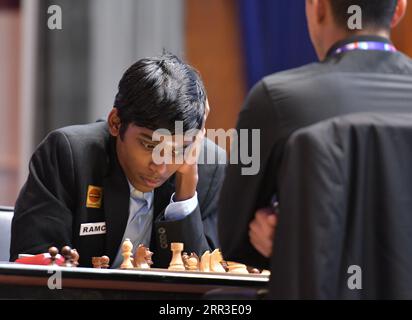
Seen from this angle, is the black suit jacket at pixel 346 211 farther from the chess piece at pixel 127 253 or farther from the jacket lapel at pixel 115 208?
the jacket lapel at pixel 115 208

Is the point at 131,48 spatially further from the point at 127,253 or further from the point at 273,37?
the point at 127,253

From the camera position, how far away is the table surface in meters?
2.29

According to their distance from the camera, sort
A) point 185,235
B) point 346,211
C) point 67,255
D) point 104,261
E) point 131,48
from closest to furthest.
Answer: point 346,211 < point 67,255 < point 104,261 < point 185,235 < point 131,48

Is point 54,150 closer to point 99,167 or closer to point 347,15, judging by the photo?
point 99,167

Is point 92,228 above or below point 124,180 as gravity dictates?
below

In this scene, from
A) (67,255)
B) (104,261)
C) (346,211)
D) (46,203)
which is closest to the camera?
(346,211)

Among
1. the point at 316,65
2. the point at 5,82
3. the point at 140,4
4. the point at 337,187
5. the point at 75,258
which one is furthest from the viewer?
the point at 5,82

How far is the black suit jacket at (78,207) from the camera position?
2994 mm

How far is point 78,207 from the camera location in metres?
3.07

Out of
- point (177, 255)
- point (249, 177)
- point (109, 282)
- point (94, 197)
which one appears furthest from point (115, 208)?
point (249, 177)

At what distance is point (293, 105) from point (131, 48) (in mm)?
4059

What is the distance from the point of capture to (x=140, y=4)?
5.98m

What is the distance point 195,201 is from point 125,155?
12.2 inches
